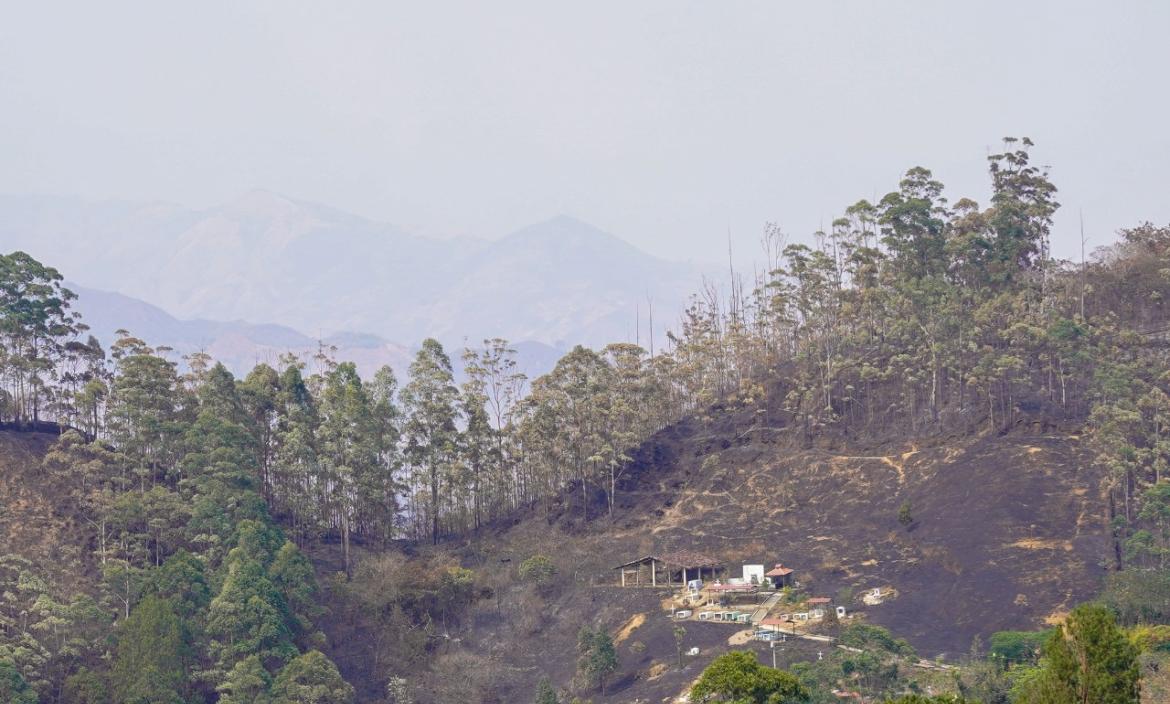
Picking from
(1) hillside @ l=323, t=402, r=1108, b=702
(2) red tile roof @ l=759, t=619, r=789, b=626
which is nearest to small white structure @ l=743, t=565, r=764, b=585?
(1) hillside @ l=323, t=402, r=1108, b=702

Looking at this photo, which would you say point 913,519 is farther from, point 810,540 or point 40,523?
point 40,523

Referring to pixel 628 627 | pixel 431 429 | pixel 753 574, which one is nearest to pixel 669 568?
pixel 753 574

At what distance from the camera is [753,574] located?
61.1 meters

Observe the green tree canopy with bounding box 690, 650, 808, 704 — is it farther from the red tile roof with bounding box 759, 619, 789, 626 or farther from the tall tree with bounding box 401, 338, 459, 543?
the tall tree with bounding box 401, 338, 459, 543

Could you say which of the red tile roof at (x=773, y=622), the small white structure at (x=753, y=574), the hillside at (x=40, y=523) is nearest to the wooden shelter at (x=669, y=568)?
the small white structure at (x=753, y=574)

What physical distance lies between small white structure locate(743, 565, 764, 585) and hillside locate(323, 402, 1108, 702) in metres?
1.65

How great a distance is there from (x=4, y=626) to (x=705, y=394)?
3697cm

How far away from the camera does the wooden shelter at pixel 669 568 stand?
63.0 m

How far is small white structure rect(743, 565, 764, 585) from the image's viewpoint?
60625 mm

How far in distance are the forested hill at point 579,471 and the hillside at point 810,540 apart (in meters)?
0.16

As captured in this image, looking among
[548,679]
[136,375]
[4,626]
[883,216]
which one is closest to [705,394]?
[883,216]

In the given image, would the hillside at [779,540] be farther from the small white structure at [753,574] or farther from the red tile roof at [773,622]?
the small white structure at [753,574]

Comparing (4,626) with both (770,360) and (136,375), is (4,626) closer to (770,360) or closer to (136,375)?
(136,375)

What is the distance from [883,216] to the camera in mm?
76125
